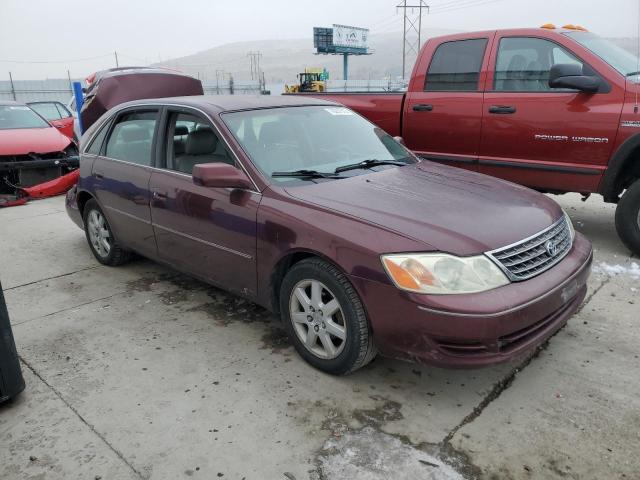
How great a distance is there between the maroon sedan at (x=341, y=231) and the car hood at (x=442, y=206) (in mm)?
12

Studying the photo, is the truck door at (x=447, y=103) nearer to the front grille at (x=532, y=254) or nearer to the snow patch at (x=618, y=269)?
the snow patch at (x=618, y=269)

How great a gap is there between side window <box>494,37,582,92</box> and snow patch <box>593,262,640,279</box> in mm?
1748

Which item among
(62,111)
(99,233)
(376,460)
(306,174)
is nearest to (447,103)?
(306,174)

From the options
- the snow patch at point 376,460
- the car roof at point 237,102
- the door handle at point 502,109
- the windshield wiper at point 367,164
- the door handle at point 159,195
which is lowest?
the snow patch at point 376,460

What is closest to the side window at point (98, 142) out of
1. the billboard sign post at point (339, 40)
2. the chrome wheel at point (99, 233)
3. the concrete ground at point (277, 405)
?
the chrome wheel at point (99, 233)

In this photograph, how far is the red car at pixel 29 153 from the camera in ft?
25.8

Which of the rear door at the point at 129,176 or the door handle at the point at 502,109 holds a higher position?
the door handle at the point at 502,109

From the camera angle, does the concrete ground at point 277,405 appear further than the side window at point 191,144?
No

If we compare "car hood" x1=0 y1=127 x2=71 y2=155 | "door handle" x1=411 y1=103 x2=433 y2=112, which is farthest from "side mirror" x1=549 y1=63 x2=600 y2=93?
"car hood" x1=0 y1=127 x2=71 y2=155

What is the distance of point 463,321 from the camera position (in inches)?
96.0

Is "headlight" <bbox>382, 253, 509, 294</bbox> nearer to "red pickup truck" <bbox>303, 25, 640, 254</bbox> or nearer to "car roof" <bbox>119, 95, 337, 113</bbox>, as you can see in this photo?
"car roof" <bbox>119, 95, 337, 113</bbox>

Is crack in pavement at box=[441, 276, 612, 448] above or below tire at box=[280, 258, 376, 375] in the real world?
below

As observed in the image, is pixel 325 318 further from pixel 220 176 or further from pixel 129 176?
pixel 129 176

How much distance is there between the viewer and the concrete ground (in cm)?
238
